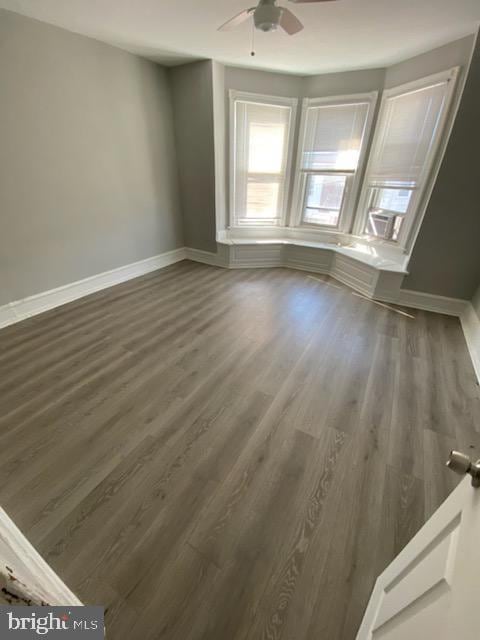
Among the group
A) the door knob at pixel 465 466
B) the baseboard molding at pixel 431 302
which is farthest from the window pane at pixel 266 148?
the door knob at pixel 465 466

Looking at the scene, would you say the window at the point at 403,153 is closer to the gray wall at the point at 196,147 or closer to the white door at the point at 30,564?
the gray wall at the point at 196,147

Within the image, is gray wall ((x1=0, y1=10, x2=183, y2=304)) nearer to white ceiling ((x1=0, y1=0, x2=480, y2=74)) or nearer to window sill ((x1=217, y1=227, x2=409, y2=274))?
white ceiling ((x1=0, y1=0, x2=480, y2=74))

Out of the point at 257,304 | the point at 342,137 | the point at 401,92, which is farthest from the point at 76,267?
the point at 401,92

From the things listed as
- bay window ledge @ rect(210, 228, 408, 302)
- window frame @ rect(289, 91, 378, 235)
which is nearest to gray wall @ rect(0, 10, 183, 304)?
bay window ledge @ rect(210, 228, 408, 302)

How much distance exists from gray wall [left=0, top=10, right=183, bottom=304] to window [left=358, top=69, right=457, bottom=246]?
3.04m

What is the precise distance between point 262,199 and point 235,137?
968 mm

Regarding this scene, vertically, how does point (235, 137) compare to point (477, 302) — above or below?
above

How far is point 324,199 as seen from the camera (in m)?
4.30

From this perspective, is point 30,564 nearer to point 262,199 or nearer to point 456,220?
point 456,220

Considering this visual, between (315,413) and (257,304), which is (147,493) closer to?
(315,413)

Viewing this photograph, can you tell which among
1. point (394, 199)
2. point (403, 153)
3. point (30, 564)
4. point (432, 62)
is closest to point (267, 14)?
point (432, 62)

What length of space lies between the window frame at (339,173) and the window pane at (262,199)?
0.31m

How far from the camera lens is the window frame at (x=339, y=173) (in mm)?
3576

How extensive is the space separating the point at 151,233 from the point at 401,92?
3.73m
